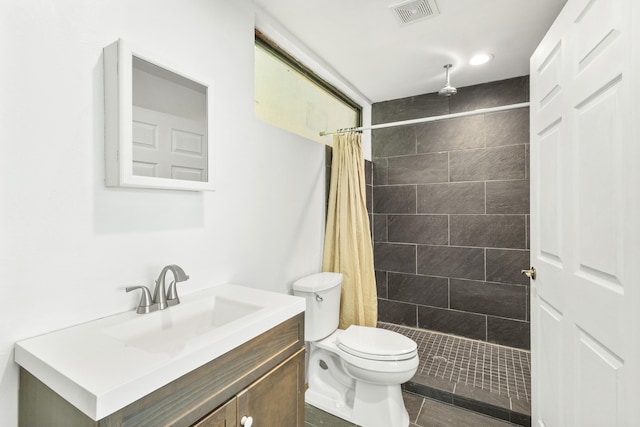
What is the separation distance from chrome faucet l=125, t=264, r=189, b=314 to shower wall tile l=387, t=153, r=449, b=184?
232 cm

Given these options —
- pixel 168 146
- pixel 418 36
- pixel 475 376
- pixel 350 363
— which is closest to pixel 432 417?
pixel 475 376

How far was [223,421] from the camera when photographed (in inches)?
35.3

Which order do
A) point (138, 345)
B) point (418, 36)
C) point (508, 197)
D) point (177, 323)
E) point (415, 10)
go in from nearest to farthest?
point (138, 345), point (177, 323), point (415, 10), point (418, 36), point (508, 197)

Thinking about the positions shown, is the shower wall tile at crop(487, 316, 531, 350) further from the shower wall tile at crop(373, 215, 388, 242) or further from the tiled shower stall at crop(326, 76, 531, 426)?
the shower wall tile at crop(373, 215, 388, 242)

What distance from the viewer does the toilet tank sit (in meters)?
1.95

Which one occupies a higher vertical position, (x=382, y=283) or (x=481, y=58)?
(x=481, y=58)

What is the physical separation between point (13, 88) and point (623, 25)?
1.74 metres

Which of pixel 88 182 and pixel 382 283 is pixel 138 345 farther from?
pixel 382 283

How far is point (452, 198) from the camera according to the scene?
2783mm

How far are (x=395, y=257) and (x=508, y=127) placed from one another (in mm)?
1481

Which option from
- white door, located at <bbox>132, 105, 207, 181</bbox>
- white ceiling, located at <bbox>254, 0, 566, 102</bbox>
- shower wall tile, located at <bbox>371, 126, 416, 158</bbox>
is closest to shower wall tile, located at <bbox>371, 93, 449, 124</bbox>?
shower wall tile, located at <bbox>371, 126, 416, 158</bbox>

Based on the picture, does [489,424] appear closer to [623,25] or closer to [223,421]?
[223,421]

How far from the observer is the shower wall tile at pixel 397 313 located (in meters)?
2.96

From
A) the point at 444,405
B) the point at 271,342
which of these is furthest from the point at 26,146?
the point at 444,405
